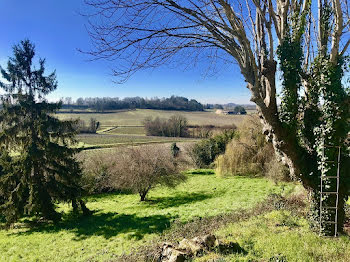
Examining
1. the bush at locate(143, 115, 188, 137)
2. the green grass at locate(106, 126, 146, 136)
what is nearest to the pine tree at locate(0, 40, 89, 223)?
the bush at locate(143, 115, 188, 137)

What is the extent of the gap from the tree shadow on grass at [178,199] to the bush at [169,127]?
101ft

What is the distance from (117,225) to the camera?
435 inches

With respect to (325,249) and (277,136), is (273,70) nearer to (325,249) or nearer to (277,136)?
(277,136)

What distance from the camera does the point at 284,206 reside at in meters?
8.48

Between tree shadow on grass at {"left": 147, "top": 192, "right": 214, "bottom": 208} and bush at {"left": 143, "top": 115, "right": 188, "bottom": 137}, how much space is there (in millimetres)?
30867

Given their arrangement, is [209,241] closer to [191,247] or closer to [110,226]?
[191,247]

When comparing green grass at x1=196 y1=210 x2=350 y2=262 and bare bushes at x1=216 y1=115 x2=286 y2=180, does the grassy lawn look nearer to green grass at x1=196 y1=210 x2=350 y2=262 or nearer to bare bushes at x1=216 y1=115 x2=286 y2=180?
bare bushes at x1=216 y1=115 x2=286 y2=180

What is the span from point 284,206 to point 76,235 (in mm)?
9524

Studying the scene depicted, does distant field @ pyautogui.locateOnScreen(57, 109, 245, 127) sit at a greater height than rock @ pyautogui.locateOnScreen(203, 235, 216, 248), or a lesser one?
greater

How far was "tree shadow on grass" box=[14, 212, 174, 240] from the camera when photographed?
999 centimetres

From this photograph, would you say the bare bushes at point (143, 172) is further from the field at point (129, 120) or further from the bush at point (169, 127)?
the bush at point (169, 127)

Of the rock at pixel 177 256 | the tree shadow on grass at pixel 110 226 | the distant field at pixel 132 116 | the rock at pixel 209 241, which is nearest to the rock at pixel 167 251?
the rock at pixel 177 256

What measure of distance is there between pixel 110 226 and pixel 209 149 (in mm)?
18397

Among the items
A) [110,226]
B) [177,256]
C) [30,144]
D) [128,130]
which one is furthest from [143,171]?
[128,130]
